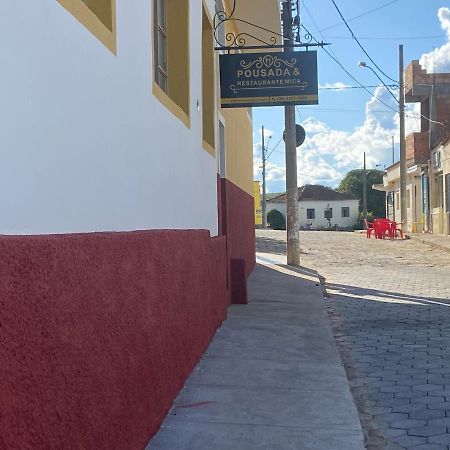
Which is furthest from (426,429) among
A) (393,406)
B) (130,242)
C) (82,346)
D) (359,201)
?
(359,201)

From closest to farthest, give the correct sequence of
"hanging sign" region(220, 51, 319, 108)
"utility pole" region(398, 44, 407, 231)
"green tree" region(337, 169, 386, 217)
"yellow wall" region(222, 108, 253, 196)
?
1. "hanging sign" region(220, 51, 319, 108)
2. "yellow wall" region(222, 108, 253, 196)
3. "utility pole" region(398, 44, 407, 231)
4. "green tree" region(337, 169, 386, 217)

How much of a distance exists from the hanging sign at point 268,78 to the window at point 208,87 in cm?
45

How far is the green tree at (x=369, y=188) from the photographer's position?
3002 inches

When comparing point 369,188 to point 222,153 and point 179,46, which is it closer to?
point 222,153

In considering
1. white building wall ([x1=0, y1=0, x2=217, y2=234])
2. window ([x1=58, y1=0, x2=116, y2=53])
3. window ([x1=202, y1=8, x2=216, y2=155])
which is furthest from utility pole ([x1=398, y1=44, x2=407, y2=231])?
window ([x1=58, y1=0, x2=116, y2=53])

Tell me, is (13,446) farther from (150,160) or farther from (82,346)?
(150,160)

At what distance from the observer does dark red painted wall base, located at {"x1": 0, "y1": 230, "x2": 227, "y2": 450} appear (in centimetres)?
214

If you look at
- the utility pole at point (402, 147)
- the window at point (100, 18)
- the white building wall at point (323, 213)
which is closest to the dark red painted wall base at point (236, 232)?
the window at point (100, 18)

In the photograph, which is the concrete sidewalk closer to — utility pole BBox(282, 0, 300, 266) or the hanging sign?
the hanging sign

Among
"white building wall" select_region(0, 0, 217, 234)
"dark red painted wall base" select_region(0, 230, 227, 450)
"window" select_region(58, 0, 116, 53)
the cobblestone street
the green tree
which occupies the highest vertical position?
the green tree

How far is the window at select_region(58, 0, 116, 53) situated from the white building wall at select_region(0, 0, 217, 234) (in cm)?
6

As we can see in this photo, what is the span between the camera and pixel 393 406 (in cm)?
505

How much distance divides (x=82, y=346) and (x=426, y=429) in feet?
9.45

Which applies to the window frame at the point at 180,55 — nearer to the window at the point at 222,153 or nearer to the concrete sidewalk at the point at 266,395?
the concrete sidewalk at the point at 266,395
